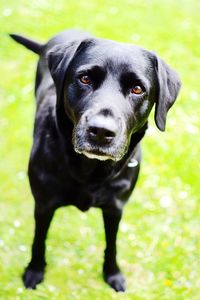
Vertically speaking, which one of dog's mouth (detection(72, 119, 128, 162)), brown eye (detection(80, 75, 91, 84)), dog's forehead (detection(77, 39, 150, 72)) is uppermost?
dog's forehead (detection(77, 39, 150, 72))

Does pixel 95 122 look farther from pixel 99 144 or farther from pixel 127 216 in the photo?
pixel 127 216

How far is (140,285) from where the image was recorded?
13.0 ft

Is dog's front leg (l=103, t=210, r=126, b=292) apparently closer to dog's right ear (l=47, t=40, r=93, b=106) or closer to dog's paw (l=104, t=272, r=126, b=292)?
dog's paw (l=104, t=272, r=126, b=292)

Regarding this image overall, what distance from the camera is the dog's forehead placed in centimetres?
286

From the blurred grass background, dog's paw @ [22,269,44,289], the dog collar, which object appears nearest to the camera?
the dog collar

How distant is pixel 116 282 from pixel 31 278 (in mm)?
634

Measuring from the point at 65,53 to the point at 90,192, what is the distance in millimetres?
848

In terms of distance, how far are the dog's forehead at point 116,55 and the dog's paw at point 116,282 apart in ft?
5.72

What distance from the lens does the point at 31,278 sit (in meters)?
3.85

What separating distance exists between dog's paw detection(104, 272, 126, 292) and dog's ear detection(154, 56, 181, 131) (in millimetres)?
1395

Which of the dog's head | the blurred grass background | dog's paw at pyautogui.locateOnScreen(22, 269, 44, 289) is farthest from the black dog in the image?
the blurred grass background

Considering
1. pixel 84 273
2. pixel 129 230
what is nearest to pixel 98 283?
pixel 84 273

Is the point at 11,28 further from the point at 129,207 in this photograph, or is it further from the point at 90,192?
the point at 90,192

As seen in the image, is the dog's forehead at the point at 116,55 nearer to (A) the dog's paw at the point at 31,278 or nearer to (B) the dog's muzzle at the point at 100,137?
(B) the dog's muzzle at the point at 100,137
